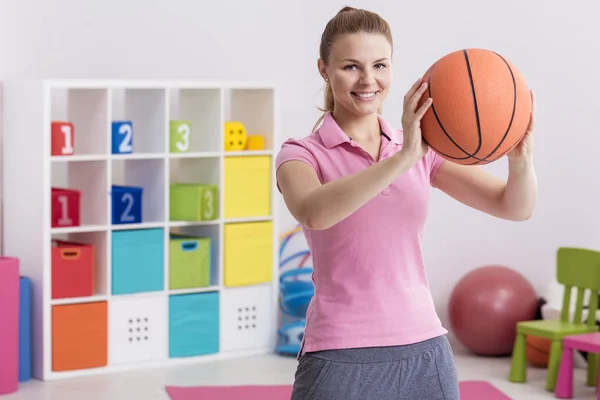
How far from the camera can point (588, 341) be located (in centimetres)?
464

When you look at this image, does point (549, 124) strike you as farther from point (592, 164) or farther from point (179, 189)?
point (179, 189)

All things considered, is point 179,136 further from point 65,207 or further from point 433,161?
point 433,161

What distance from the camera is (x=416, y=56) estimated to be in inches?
231

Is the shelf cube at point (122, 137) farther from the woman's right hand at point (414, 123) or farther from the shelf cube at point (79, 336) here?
the woman's right hand at point (414, 123)

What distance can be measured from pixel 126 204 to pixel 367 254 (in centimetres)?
315

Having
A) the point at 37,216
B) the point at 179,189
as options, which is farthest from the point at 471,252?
the point at 37,216

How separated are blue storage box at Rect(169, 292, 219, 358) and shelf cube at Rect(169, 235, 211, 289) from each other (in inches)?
2.7

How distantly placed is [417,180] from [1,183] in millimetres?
3439

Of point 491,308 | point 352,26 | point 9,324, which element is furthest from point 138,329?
point 352,26

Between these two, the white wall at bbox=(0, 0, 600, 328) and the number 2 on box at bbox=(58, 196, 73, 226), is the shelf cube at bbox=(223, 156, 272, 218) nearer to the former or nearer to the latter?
the white wall at bbox=(0, 0, 600, 328)

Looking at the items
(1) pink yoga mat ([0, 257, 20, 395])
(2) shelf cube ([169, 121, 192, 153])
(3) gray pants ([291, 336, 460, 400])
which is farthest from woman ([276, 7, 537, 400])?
(2) shelf cube ([169, 121, 192, 153])

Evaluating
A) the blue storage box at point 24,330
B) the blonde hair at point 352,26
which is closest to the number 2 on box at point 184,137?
the blue storage box at point 24,330

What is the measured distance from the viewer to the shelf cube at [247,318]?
5.41 m

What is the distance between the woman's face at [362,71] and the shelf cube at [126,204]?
307 cm
